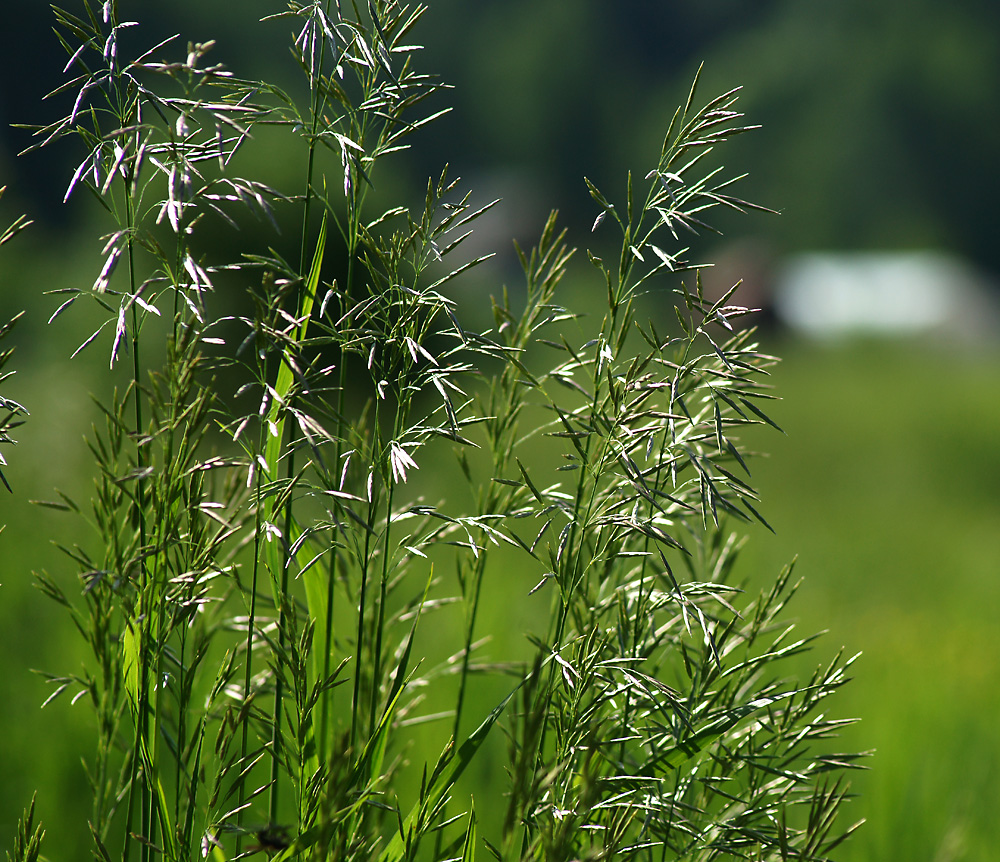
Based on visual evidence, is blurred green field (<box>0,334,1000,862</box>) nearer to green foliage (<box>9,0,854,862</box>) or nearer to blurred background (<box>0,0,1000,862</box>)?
blurred background (<box>0,0,1000,862</box>)

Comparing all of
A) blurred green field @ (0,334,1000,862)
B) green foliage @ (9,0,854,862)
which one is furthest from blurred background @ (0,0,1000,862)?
green foliage @ (9,0,854,862)

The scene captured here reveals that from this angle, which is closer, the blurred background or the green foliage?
the green foliage

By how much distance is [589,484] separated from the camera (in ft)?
1.80

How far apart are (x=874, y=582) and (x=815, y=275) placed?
2182 cm

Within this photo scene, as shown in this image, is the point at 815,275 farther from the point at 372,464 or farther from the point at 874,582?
the point at 372,464

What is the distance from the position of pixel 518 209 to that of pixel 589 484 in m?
21.8

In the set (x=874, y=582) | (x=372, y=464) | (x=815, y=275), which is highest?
(x=372, y=464)

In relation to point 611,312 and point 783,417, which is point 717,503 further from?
point 783,417

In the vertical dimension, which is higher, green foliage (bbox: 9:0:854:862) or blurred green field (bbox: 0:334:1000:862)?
green foliage (bbox: 9:0:854:862)

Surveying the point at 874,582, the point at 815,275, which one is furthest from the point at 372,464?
the point at 815,275

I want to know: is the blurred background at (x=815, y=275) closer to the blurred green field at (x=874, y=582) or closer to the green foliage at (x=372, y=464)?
the blurred green field at (x=874, y=582)

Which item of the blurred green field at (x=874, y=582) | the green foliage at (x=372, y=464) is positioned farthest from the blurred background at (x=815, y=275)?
the green foliage at (x=372, y=464)

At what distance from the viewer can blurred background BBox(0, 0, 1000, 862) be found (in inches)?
61.7

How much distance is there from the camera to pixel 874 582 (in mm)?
3748
